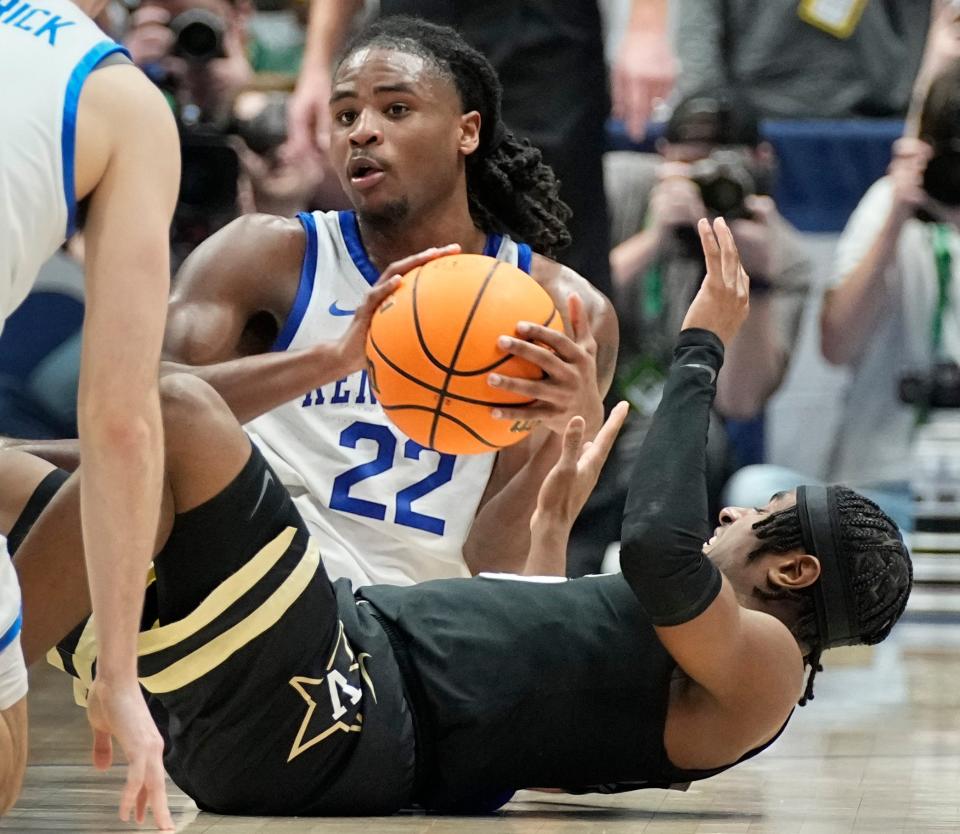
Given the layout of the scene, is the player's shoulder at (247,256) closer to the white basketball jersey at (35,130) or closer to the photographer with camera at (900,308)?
the white basketball jersey at (35,130)

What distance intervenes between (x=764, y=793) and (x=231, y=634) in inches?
47.6

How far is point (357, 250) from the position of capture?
164 inches

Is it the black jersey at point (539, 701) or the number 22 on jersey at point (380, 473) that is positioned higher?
the black jersey at point (539, 701)

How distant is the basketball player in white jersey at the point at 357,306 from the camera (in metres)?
4.00

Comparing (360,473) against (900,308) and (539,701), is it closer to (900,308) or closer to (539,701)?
(539,701)

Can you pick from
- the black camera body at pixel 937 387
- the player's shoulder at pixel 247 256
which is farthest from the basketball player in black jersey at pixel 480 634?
the black camera body at pixel 937 387

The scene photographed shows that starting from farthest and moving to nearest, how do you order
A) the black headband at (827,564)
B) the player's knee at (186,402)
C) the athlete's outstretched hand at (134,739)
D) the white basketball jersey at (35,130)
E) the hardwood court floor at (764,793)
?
the black headband at (827,564) < the hardwood court floor at (764,793) < the player's knee at (186,402) < the athlete's outstretched hand at (134,739) < the white basketball jersey at (35,130)

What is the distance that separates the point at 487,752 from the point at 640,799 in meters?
0.52

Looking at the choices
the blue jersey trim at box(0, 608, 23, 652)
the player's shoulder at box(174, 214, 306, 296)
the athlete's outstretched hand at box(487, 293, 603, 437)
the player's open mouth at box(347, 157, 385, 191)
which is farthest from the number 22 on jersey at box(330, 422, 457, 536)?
the blue jersey trim at box(0, 608, 23, 652)

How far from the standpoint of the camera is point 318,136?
19.6 feet

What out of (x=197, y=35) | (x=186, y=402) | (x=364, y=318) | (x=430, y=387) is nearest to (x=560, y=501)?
(x=430, y=387)

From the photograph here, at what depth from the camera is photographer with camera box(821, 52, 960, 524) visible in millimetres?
6375

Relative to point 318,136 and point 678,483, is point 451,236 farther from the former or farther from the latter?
point 318,136

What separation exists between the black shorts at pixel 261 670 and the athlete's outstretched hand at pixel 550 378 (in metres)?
0.55
